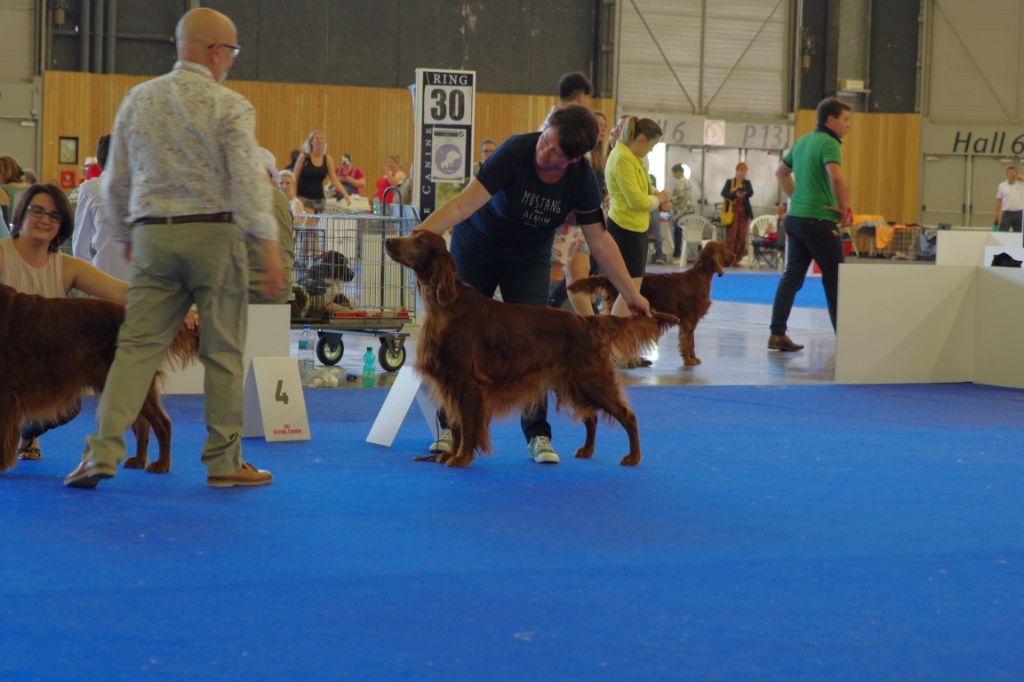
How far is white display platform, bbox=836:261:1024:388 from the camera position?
23.1 ft

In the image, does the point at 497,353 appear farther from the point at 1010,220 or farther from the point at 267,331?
the point at 1010,220

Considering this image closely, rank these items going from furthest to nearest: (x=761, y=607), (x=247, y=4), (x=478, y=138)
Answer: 1. (x=478, y=138)
2. (x=247, y=4)
3. (x=761, y=607)

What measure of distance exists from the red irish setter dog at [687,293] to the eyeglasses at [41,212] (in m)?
4.00

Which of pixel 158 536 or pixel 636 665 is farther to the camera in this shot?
pixel 158 536

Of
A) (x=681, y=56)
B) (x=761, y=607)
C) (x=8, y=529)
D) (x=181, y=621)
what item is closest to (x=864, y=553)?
(x=761, y=607)

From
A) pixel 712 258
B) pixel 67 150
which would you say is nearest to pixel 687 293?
pixel 712 258

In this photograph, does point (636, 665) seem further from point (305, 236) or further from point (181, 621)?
point (305, 236)

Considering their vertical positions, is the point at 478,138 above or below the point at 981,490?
above

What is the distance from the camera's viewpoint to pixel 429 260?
4238 mm

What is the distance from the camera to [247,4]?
1958cm

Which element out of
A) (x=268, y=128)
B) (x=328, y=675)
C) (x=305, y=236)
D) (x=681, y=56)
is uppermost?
(x=681, y=56)

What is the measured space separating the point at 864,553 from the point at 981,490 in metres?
1.08

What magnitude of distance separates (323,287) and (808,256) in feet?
10.5

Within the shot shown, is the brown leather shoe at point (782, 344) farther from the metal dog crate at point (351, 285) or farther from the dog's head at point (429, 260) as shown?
the dog's head at point (429, 260)
